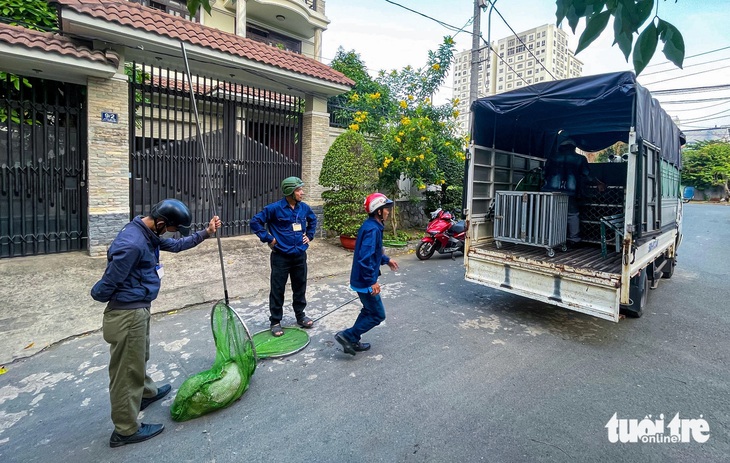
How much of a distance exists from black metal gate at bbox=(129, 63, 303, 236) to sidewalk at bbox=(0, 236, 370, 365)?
1.07 m

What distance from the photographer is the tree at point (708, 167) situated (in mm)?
33094

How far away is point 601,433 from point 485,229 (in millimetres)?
3678

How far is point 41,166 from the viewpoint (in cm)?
664

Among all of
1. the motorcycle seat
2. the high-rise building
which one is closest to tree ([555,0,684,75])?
the motorcycle seat

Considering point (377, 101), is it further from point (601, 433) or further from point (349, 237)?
point (601, 433)

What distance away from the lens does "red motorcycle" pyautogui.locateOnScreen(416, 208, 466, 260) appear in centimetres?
850

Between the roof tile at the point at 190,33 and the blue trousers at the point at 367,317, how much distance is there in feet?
16.1

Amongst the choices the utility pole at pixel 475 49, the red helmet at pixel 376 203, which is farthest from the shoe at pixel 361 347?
the utility pole at pixel 475 49

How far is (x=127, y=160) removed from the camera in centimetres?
713

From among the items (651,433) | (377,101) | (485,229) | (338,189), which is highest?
(377,101)

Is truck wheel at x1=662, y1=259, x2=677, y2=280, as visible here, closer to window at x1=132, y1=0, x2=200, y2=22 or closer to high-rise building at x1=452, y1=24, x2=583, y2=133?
high-rise building at x1=452, y1=24, x2=583, y2=133

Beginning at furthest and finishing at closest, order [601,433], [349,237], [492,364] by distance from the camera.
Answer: [349,237] → [492,364] → [601,433]

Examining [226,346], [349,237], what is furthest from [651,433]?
[349,237]

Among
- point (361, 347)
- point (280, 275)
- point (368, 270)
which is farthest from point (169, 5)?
point (361, 347)
